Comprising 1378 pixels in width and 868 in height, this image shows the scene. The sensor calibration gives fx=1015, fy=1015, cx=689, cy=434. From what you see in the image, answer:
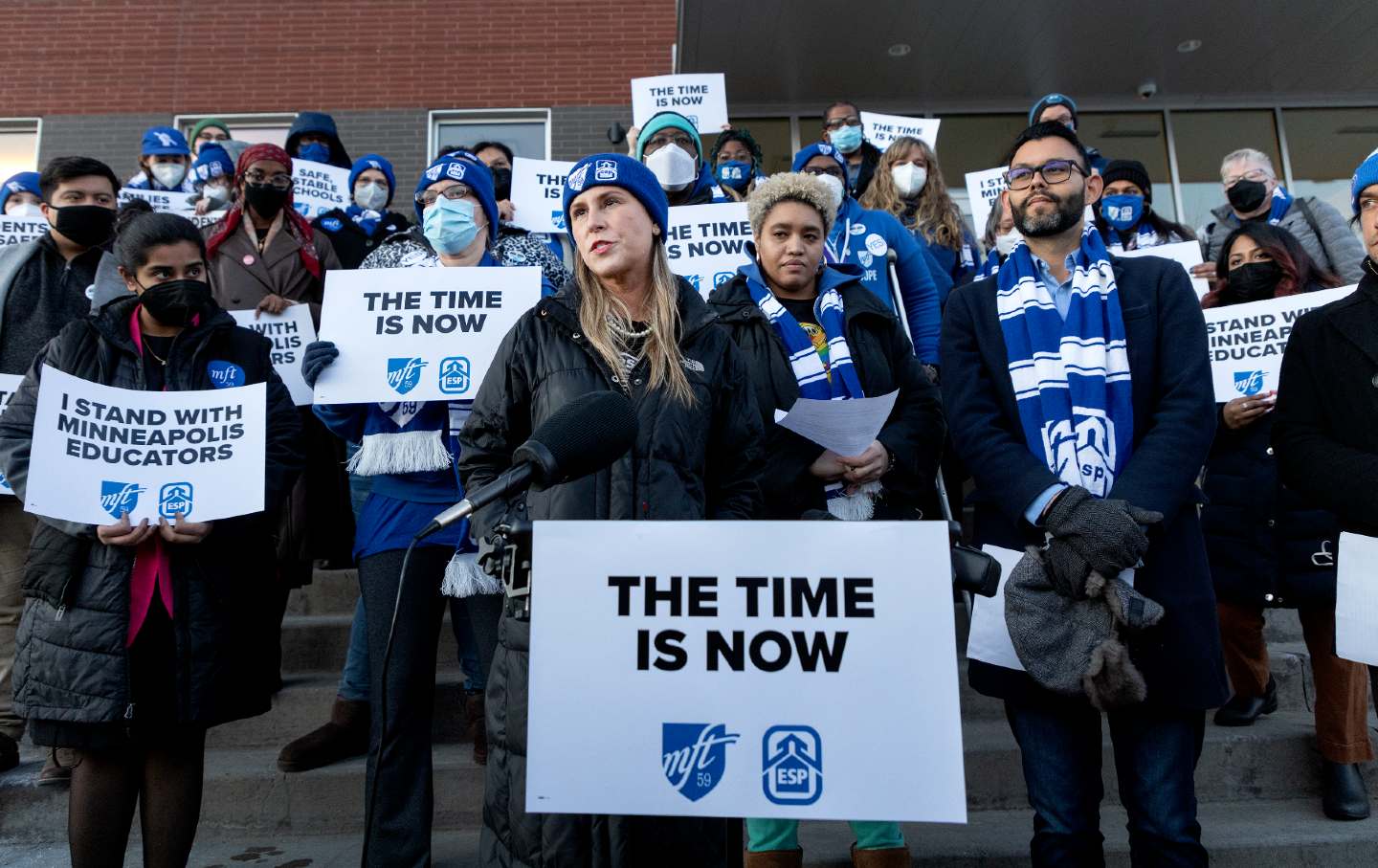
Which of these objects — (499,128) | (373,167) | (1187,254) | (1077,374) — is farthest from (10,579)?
(499,128)

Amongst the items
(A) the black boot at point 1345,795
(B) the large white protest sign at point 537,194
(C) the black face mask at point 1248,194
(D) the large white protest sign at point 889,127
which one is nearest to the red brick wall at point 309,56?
(D) the large white protest sign at point 889,127

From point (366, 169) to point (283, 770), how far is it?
4.68 metres

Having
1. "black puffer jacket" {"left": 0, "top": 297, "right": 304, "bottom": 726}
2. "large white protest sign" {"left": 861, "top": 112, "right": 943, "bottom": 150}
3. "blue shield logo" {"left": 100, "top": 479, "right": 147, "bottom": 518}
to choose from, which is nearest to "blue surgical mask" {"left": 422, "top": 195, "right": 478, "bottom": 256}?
"black puffer jacket" {"left": 0, "top": 297, "right": 304, "bottom": 726}

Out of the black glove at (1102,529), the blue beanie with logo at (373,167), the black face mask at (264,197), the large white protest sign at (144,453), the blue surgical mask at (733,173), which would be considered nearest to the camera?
the black glove at (1102,529)

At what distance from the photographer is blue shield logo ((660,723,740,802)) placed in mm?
1792

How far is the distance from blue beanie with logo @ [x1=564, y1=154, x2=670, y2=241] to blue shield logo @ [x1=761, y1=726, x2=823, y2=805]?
1574mm

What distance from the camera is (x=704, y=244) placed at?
5.21 m

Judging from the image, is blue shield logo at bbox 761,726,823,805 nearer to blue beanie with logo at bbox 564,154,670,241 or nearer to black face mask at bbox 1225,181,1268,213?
blue beanie with logo at bbox 564,154,670,241

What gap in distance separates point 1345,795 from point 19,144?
13640 mm

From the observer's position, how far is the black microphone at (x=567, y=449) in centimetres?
176

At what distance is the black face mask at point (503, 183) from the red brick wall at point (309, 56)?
16.2 feet

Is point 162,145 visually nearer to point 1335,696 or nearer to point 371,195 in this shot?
point 371,195

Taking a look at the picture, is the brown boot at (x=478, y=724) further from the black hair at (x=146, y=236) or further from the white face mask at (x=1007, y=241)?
the white face mask at (x=1007, y=241)

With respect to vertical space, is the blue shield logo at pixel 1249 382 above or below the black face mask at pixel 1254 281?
below
